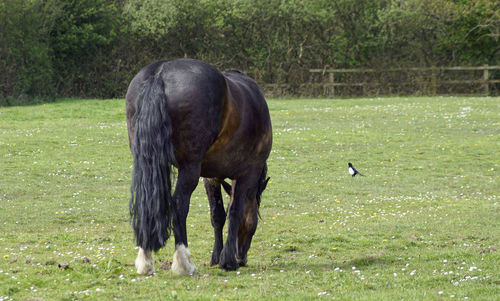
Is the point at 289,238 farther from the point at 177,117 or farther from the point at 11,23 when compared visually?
the point at 11,23

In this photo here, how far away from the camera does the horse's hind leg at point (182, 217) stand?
659 centimetres

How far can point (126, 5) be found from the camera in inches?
1570

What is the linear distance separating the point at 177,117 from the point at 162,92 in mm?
292

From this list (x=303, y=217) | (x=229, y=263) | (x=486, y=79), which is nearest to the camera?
(x=229, y=263)

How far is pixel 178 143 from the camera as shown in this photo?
6637mm

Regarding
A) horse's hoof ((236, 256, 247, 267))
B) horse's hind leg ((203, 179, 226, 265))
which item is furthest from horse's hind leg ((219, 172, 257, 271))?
horse's hind leg ((203, 179, 226, 265))

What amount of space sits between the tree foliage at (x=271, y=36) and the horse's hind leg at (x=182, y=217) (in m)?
32.5

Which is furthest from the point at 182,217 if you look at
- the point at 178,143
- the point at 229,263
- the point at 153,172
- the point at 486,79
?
the point at 486,79

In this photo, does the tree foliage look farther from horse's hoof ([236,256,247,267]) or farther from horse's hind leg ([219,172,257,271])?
horse's hoof ([236,256,247,267])

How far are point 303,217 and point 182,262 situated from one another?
491 cm

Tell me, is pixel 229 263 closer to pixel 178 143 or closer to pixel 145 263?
pixel 145 263

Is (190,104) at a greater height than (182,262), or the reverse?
(190,104)

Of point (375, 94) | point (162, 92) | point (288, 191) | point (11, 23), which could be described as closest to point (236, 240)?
point (162, 92)

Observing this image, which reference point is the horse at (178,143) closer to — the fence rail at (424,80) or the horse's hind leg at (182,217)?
the horse's hind leg at (182,217)
